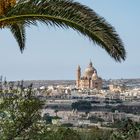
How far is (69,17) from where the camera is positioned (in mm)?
7812

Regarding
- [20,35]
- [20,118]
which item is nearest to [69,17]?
[20,118]

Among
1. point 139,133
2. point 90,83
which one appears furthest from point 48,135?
point 90,83

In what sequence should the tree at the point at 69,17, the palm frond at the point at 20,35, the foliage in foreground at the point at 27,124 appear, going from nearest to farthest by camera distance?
the tree at the point at 69,17 < the foliage in foreground at the point at 27,124 < the palm frond at the point at 20,35

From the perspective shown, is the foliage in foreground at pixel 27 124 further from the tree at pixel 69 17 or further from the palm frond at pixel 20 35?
the tree at pixel 69 17

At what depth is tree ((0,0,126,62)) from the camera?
7691 millimetres

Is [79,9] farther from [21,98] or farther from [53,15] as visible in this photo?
[21,98]

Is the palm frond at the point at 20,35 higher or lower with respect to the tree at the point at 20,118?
higher

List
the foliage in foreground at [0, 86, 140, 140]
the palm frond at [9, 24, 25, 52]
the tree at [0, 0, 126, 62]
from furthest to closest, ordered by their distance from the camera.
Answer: the palm frond at [9, 24, 25, 52], the foliage in foreground at [0, 86, 140, 140], the tree at [0, 0, 126, 62]

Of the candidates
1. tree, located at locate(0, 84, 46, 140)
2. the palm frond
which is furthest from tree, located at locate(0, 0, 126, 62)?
the palm frond

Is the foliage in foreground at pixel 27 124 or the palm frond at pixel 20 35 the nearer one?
the foliage in foreground at pixel 27 124

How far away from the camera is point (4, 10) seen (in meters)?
8.05

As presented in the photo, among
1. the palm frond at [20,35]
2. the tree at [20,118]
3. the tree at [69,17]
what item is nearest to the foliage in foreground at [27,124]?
the tree at [20,118]

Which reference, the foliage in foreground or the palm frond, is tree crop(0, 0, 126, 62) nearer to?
the foliage in foreground

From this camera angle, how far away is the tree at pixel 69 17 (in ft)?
25.2
